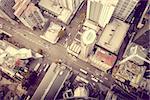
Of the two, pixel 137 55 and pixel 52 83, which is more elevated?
pixel 137 55

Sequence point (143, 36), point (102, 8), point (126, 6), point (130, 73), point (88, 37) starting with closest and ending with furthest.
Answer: point (88, 37), point (102, 8), point (126, 6), point (143, 36), point (130, 73)

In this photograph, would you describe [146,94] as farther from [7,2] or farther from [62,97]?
[7,2]

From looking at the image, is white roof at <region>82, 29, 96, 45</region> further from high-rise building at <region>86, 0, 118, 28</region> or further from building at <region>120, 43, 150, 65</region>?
building at <region>120, 43, 150, 65</region>

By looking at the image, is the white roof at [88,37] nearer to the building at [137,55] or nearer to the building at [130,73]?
the building at [137,55]

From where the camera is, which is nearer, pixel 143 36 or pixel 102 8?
pixel 102 8

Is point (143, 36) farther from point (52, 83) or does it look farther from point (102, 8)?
point (52, 83)

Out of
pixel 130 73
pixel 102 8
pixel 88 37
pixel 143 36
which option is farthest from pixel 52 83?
pixel 143 36

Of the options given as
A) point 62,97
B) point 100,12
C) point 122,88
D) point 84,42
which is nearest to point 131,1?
point 100,12

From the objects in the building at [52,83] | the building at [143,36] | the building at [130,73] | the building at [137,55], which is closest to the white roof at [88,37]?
the building at [52,83]

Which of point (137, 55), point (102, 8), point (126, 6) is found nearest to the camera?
point (102, 8)

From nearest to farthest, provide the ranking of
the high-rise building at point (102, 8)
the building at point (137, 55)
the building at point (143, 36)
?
the high-rise building at point (102, 8), the building at point (143, 36), the building at point (137, 55)

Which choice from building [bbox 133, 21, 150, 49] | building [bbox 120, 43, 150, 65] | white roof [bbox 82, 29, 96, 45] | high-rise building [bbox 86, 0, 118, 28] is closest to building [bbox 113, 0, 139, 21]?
high-rise building [bbox 86, 0, 118, 28]
